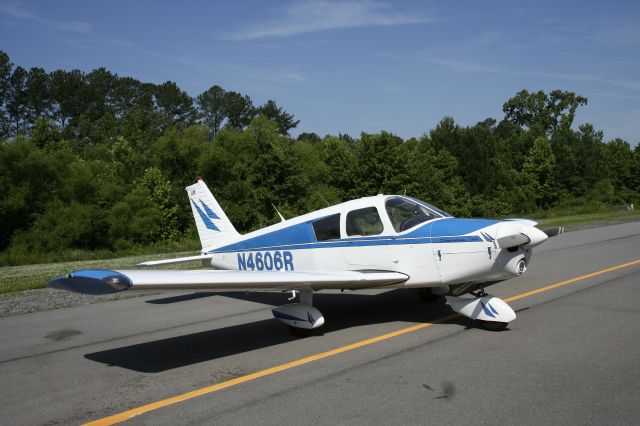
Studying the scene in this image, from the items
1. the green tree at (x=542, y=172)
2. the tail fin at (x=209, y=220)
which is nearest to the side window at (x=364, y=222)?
the tail fin at (x=209, y=220)

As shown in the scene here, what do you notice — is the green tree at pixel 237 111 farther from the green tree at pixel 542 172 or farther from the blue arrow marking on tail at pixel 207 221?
the blue arrow marking on tail at pixel 207 221

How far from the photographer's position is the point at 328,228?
8.44 meters

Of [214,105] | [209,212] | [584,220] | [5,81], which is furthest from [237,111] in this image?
[209,212]

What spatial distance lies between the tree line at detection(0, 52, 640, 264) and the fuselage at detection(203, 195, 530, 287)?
1535 millimetres

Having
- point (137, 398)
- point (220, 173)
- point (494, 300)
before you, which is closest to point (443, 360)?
point (494, 300)

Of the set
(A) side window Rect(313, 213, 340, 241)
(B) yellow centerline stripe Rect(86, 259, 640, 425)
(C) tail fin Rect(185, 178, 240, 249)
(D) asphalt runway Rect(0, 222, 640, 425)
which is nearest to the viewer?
(D) asphalt runway Rect(0, 222, 640, 425)

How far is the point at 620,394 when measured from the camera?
15.2 feet

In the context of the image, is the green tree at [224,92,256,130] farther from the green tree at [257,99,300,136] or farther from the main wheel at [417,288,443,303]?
the main wheel at [417,288,443,303]

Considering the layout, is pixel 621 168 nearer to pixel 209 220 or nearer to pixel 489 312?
pixel 209 220

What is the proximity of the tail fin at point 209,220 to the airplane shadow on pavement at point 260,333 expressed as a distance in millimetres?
A: 1521

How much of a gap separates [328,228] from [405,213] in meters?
1.24

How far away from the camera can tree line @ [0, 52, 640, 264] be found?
30078 mm

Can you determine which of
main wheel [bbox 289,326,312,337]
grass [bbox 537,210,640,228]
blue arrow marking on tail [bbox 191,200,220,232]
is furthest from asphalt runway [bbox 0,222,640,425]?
grass [bbox 537,210,640,228]

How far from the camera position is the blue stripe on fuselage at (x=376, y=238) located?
289 inches
